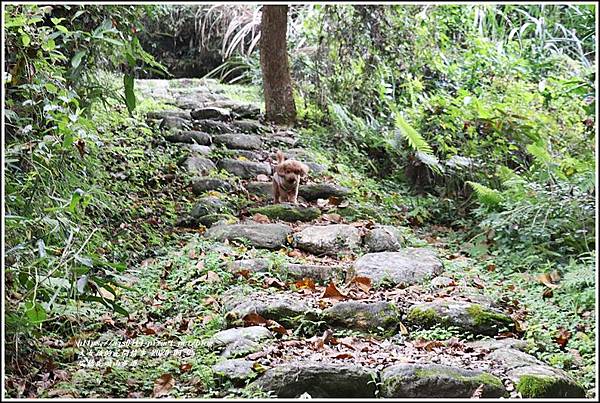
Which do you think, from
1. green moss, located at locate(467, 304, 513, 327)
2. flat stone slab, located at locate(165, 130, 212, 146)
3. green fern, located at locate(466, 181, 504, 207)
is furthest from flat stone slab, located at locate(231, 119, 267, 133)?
green moss, located at locate(467, 304, 513, 327)

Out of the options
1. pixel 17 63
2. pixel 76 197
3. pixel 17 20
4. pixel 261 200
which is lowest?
pixel 261 200

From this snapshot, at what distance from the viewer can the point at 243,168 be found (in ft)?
20.3

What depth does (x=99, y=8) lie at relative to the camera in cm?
362

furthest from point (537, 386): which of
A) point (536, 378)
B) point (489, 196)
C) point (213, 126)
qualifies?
point (213, 126)

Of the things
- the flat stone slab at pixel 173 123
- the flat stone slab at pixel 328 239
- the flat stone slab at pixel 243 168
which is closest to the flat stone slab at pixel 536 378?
the flat stone slab at pixel 328 239

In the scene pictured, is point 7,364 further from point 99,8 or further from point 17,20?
point 99,8

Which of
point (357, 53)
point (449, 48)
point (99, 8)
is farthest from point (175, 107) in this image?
point (99, 8)

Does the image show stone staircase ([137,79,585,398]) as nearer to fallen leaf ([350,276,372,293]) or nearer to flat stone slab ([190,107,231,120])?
fallen leaf ([350,276,372,293])

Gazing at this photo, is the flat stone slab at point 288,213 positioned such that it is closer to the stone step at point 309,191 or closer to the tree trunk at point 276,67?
the stone step at point 309,191

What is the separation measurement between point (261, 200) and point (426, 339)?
113 inches

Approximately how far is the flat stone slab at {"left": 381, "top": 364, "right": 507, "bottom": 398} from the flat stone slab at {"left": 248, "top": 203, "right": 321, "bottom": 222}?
9.02ft

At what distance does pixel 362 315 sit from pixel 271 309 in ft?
1.44

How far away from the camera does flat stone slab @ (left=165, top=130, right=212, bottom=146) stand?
6551mm

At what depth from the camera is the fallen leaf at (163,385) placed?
2493 millimetres
